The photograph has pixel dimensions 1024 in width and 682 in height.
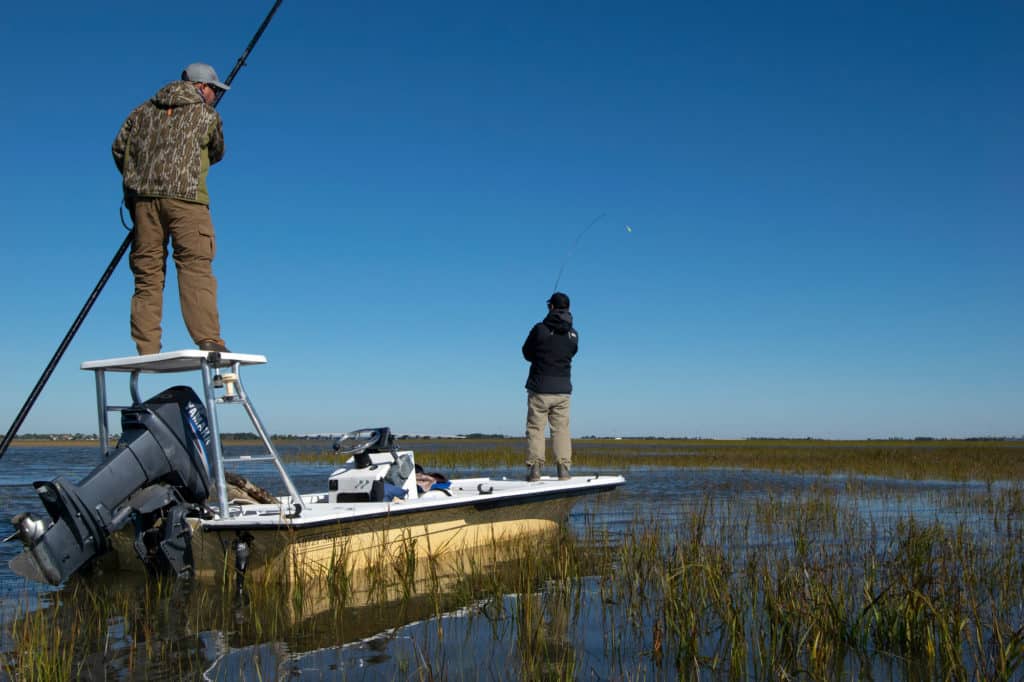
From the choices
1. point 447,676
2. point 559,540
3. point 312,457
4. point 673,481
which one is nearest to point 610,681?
point 447,676

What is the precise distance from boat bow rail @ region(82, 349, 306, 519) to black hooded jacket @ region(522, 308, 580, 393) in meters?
3.65

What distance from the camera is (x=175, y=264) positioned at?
600 centimetres

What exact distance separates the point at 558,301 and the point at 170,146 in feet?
14.7

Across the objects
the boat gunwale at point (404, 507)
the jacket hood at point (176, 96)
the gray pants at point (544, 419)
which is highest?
the jacket hood at point (176, 96)

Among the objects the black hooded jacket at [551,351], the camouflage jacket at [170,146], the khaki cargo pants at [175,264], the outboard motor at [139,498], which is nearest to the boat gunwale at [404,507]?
the outboard motor at [139,498]

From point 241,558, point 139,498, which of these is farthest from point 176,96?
point 241,558

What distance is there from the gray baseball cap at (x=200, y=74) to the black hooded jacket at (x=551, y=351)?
4190mm

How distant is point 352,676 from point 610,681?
4.00 feet

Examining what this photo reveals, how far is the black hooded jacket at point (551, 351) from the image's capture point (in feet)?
29.9

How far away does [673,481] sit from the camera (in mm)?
18281

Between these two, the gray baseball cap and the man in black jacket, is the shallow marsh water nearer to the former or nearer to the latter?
the man in black jacket

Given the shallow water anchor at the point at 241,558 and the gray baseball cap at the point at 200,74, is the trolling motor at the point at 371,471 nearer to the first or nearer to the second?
the shallow water anchor at the point at 241,558

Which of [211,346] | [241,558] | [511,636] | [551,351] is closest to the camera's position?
[511,636]

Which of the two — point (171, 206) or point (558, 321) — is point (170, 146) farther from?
point (558, 321)
